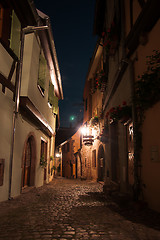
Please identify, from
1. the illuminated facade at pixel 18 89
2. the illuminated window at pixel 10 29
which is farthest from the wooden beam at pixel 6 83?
the illuminated window at pixel 10 29

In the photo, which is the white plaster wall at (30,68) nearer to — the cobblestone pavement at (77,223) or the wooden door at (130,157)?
the wooden door at (130,157)

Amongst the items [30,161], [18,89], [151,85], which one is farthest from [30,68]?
[151,85]

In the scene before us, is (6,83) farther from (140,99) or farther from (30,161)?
(30,161)

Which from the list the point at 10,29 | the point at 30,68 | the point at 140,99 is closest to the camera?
the point at 140,99

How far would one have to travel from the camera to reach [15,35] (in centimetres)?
614

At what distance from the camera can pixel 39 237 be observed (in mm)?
2920

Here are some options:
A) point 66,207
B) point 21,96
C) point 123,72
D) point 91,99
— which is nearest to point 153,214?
point 66,207

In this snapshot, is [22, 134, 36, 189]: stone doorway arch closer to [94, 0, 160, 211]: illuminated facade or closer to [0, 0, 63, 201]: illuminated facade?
[0, 0, 63, 201]: illuminated facade

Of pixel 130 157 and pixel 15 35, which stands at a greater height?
pixel 15 35

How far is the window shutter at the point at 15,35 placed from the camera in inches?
233

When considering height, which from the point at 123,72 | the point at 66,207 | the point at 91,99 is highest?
the point at 91,99

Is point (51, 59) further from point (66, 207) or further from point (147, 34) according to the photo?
point (66, 207)

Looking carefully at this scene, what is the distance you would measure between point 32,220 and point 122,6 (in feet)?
22.4

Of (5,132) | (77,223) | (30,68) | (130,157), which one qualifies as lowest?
(77,223)
